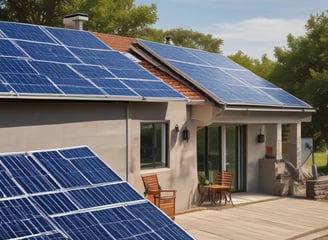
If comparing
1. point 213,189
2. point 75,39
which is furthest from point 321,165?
point 75,39

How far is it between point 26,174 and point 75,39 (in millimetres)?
8715

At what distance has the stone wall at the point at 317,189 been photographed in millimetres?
17891

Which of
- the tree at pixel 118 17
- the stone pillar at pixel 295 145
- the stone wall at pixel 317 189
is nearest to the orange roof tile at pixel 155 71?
the stone wall at pixel 317 189

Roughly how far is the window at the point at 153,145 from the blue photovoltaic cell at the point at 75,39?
2944 millimetres

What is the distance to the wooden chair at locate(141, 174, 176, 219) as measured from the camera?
13.2 metres

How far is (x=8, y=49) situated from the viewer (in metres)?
11.6

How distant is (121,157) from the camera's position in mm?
13109

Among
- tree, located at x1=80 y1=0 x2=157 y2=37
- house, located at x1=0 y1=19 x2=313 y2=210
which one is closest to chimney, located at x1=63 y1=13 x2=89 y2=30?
house, located at x1=0 y1=19 x2=313 y2=210

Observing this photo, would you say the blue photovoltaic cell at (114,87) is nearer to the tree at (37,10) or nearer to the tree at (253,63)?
the tree at (37,10)

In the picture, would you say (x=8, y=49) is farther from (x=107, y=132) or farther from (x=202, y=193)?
(x=202, y=193)

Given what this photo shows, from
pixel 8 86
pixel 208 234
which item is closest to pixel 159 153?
pixel 208 234

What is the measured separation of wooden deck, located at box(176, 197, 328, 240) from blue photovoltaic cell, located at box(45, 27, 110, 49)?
18.8 feet

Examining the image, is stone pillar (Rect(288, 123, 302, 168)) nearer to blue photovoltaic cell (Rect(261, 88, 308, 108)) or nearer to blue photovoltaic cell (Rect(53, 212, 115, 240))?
blue photovoltaic cell (Rect(261, 88, 308, 108))

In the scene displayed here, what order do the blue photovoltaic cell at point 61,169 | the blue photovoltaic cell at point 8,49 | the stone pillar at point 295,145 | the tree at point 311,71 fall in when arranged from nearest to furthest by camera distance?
1. the blue photovoltaic cell at point 61,169
2. the blue photovoltaic cell at point 8,49
3. the stone pillar at point 295,145
4. the tree at point 311,71
